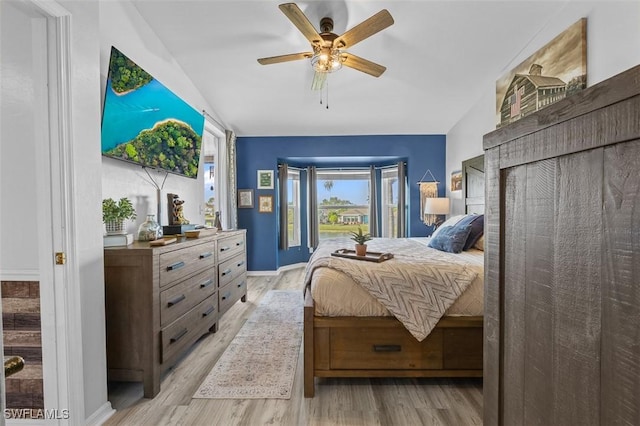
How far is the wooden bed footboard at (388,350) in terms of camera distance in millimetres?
2068

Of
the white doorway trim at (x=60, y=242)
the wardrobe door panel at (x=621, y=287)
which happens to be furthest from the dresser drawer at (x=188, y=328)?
the wardrobe door panel at (x=621, y=287)

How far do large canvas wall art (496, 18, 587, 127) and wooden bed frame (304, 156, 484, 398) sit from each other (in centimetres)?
203

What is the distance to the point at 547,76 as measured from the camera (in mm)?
2789

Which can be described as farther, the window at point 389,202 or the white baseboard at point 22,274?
the window at point 389,202

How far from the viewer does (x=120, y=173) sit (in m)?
2.43

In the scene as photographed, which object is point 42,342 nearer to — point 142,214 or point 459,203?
point 142,214

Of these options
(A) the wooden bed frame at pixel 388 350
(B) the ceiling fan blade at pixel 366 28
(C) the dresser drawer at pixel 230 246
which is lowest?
→ (A) the wooden bed frame at pixel 388 350

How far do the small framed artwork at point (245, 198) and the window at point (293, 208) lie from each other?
0.92 m

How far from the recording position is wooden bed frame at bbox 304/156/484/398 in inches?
81.4

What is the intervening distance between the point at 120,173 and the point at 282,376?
1.94m

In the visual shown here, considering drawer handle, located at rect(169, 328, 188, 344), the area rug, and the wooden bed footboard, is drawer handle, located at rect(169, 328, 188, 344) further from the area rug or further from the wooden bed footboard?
the wooden bed footboard

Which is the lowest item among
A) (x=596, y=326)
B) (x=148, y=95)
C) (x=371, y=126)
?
(x=596, y=326)

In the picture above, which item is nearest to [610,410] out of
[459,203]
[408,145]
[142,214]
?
[142,214]

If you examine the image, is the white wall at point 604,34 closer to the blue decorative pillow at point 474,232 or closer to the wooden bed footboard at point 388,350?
the blue decorative pillow at point 474,232
